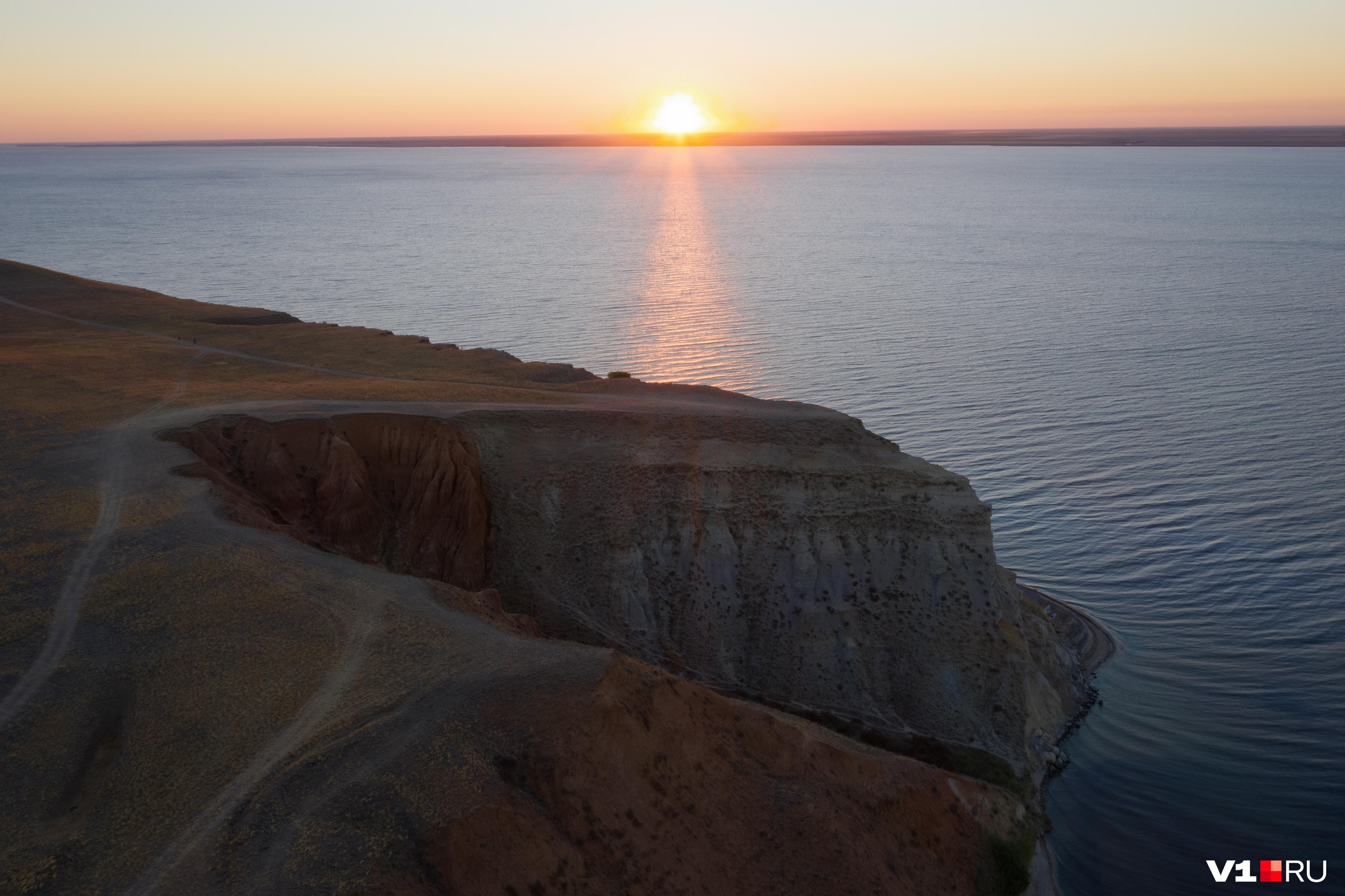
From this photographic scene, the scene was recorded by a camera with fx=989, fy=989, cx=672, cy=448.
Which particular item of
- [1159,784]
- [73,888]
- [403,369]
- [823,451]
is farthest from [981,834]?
[403,369]

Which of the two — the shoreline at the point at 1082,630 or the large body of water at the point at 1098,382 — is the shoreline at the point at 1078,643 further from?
→ the large body of water at the point at 1098,382

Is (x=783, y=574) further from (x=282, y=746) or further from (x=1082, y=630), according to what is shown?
(x=282, y=746)

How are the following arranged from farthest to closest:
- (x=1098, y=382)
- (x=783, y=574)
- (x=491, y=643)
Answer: (x=1098, y=382), (x=783, y=574), (x=491, y=643)

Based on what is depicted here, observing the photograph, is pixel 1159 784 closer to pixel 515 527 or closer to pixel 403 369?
pixel 515 527

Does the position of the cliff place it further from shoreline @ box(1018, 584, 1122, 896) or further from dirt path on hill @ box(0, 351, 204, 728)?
shoreline @ box(1018, 584, 1122, 896)
